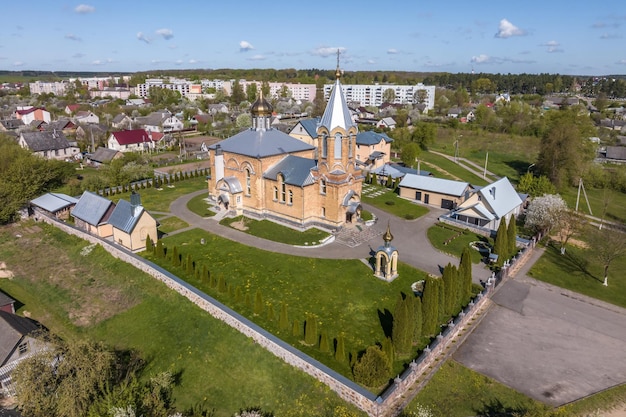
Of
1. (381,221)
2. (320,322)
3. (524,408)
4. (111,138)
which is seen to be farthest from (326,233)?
(111,138)

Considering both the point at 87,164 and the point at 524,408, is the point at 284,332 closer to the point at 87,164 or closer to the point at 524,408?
the point at 524,408

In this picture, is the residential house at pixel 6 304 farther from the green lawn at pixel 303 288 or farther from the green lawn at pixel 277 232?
the green lawn at pixel 277 232

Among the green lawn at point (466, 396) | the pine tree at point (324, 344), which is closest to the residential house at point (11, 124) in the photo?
the pine tree at point (324, 344)

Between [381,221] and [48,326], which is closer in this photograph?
[48,326]

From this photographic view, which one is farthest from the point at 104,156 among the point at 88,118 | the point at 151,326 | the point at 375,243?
the point at 88,118

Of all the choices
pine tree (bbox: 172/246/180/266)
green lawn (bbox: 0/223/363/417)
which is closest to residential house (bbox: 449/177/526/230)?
green lawn (bbox: 0/223/363/417)

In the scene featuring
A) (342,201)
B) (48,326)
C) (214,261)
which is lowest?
(48,326)

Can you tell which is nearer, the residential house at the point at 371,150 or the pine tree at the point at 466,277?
the pine tree at the point at 466,277
